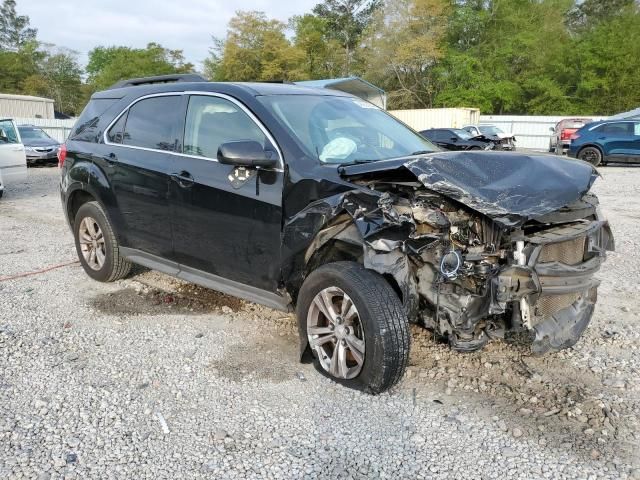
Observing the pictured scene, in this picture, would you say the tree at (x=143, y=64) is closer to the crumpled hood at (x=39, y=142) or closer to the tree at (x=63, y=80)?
the tree at (x=63, y=80)

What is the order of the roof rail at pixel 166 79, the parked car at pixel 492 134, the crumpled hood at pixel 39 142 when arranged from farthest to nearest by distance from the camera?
the parked car at pixel 492 134 < the crumpled hood at pixel 39 142 < the roof rail at pixel 166 79

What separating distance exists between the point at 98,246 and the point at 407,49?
45.4 metres

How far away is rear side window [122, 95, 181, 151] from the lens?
444cm

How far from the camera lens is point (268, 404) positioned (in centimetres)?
323

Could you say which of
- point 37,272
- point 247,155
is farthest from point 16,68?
point 247,155

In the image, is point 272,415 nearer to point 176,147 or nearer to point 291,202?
point 291,202

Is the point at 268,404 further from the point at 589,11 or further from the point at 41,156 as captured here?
the point at 589,11

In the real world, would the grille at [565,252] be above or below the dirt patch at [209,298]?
above

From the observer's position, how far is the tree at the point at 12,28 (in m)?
79.6

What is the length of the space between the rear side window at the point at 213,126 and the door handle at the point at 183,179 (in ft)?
0.59

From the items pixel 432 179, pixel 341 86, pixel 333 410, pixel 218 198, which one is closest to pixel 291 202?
pixel 218 198

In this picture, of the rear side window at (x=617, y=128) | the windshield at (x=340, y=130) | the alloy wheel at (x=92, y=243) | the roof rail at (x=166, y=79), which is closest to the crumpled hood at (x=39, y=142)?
the roof rail at (x=166, y=79)

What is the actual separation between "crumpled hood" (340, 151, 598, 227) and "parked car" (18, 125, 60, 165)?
19.0 meters

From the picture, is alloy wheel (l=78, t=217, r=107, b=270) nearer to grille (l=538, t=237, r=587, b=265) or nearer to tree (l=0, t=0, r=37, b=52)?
grille (l=538, t=237, r=587, b=265)
